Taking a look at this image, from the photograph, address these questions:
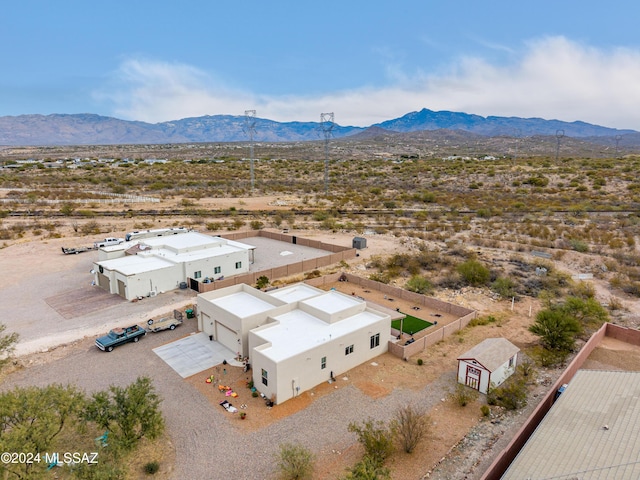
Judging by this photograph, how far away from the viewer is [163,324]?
25.5m

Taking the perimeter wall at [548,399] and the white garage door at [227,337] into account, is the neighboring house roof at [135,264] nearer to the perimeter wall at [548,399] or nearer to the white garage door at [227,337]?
the white garage door at [227,337]

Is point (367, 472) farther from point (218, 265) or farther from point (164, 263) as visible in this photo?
point (164, 263)

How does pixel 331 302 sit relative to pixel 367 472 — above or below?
above

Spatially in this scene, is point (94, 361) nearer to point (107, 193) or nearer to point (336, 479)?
point (336, 479)

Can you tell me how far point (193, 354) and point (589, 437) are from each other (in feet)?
60.6

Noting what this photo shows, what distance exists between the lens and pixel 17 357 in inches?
862

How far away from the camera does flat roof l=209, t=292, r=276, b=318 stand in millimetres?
23862

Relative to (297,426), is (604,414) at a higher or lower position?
higher

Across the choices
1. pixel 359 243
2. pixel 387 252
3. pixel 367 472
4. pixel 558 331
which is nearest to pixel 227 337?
pixel 367 472

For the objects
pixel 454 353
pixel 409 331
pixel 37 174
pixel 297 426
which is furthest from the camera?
pixel 37 174

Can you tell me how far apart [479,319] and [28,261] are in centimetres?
4098

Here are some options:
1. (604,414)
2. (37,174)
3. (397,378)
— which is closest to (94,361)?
(397,378)

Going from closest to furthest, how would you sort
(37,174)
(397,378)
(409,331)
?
(397,378) < (409,331) < (37,174)

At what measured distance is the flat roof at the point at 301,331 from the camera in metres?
19.7
